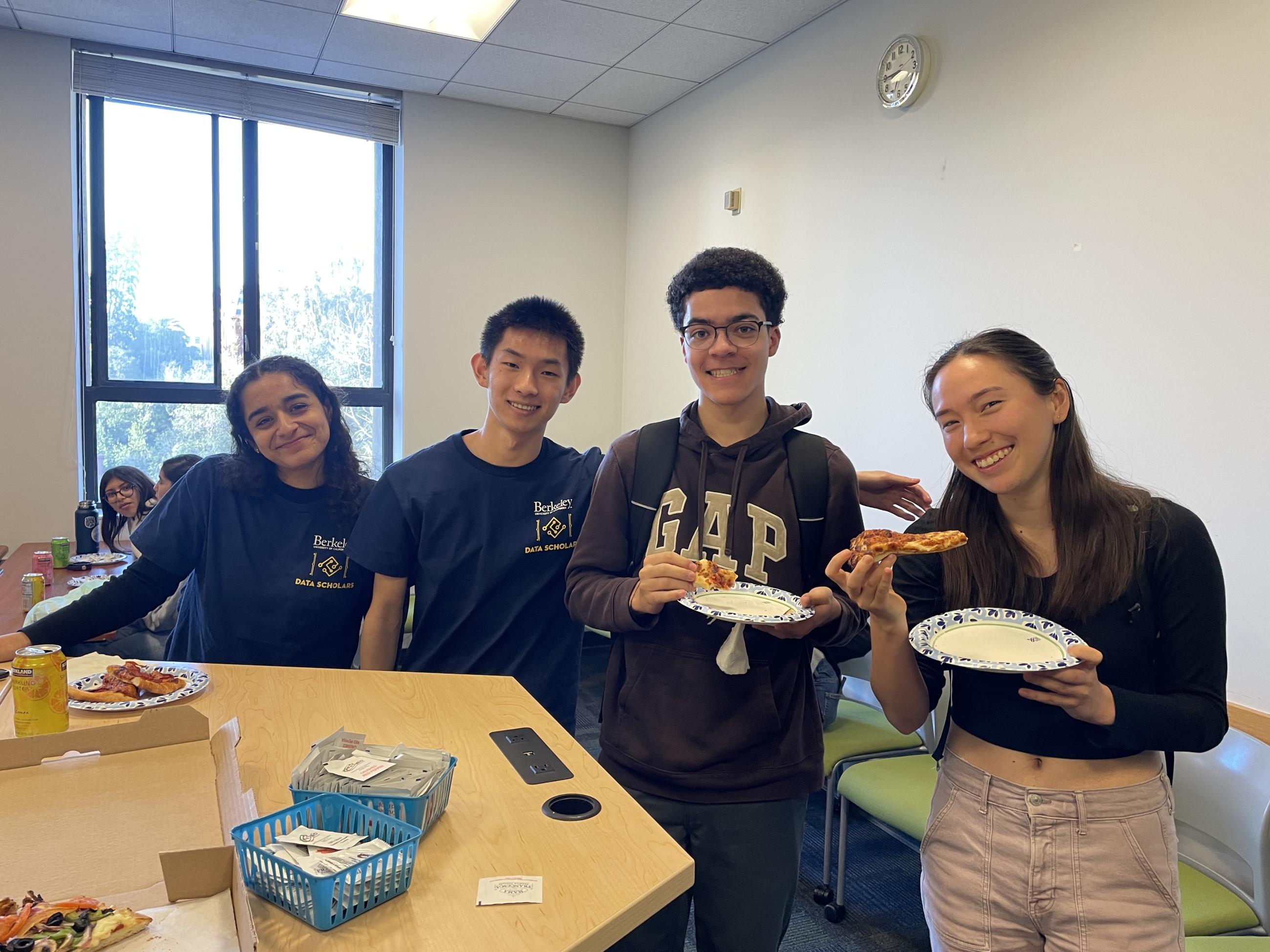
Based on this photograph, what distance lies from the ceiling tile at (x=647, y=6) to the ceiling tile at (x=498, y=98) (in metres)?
1.39

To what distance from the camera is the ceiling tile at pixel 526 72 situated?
4.52 meters

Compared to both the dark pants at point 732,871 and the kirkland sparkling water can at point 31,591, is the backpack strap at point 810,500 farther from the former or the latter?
the kirkland sparkling water can at point 31,591

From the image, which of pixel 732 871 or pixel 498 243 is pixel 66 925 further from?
pixel 498 243

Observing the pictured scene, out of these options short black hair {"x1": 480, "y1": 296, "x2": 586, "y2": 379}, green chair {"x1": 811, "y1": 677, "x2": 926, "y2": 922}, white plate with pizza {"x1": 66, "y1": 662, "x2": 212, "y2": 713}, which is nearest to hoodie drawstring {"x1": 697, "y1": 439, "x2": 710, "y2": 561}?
short black hair {"x1": 480, "y1": 296, "x2": 586, "y2": 379}

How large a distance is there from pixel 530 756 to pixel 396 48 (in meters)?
4.19

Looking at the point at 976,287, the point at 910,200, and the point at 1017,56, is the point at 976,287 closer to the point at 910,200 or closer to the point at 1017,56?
the point at 910,200

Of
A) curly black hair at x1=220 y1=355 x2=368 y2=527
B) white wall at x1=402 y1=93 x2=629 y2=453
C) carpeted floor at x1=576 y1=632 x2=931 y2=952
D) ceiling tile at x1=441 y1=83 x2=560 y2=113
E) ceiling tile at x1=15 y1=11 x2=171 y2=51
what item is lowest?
carpeted floor at x1=576 y1=632 x2=931 y2=952

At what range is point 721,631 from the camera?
156 centimetres

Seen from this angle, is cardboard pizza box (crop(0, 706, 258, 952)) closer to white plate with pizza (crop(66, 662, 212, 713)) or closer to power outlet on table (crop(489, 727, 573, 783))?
white plate with pizza (crop(66, 662, 212, 713))

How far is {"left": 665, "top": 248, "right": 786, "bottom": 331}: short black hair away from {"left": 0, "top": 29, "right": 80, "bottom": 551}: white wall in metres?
4.31

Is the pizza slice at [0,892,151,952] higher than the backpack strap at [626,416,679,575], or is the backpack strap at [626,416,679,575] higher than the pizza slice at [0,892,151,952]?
the backpack strap at [626,416,679,575]

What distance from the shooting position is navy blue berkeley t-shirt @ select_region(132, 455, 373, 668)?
1.97 metres

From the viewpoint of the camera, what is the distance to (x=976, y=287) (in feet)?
10.6

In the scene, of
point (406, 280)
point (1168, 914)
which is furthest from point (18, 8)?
point (1168, 914)
